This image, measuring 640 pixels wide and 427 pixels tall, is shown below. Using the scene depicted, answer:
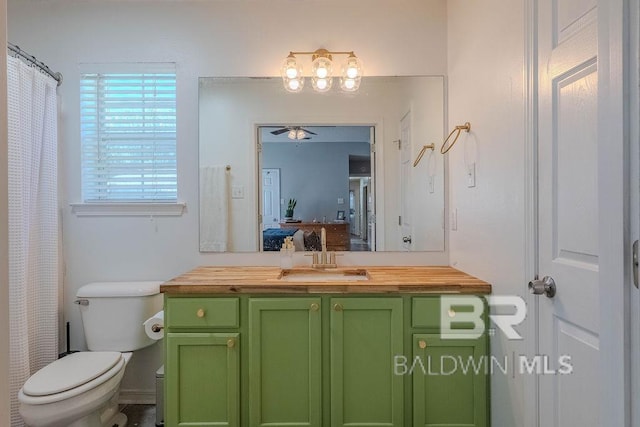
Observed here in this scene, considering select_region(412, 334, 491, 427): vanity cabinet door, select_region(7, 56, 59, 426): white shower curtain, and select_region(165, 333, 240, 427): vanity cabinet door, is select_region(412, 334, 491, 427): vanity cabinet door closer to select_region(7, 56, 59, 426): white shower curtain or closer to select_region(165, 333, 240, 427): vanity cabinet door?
select_region(165, 333, 240, 427): vanity cabinet door

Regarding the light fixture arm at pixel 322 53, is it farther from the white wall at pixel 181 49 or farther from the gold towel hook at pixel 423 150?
the gold towel hook at pixel 423 150

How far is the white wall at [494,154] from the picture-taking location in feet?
4.61

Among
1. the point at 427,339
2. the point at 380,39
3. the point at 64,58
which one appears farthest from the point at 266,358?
the point at 64,58

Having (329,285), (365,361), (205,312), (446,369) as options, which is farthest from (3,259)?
(446,369)

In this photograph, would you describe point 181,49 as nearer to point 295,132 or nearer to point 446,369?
point 295,132

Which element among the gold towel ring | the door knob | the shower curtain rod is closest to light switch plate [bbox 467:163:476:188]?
the gold towel ring

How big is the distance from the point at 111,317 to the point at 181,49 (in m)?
1.63

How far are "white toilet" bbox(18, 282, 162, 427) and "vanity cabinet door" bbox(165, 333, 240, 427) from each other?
326mm

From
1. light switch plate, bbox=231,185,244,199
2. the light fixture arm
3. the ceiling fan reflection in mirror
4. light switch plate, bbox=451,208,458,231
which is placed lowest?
light switch plate, bbox=451,208,458,231

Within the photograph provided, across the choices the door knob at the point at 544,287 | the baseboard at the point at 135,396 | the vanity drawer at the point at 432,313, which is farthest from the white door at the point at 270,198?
the door knob at the point at 544,287

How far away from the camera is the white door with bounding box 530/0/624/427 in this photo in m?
1.02

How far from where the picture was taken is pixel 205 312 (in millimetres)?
1674

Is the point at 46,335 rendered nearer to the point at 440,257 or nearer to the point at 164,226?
the point at 164,226

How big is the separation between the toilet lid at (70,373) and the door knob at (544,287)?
1875 millimetres
